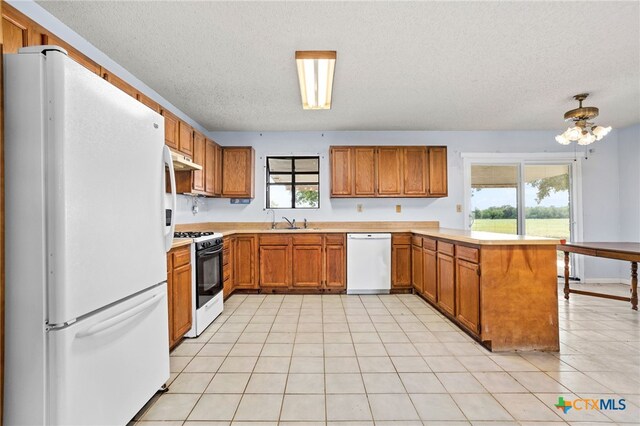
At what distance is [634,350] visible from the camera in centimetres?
228

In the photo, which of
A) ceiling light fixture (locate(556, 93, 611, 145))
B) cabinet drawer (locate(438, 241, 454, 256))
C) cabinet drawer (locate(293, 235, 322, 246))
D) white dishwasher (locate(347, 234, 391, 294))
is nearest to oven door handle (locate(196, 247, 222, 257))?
cabinet drawer (locate(293, 235, 322, 246))

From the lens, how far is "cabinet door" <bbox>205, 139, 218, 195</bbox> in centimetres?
369

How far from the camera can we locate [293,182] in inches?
181

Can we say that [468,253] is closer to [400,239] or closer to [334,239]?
[400,239]

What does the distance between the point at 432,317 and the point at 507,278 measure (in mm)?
1014

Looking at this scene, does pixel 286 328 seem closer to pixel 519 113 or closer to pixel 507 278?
pixel 507 278

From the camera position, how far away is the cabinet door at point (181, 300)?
7.30ft

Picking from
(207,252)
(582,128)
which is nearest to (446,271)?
(582,128)

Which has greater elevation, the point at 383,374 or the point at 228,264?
the point at 228,264

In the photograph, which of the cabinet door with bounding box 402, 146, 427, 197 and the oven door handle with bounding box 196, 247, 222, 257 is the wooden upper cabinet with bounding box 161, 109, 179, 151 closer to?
the oven door handle with bounding box 196, 247, 222, 257

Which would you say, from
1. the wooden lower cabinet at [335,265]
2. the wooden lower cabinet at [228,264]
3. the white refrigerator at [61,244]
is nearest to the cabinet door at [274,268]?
the wooden lower cabinet at [228,264]

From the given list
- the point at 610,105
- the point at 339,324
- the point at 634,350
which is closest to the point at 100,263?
the point at 339,324

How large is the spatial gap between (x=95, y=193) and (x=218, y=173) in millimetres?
3034

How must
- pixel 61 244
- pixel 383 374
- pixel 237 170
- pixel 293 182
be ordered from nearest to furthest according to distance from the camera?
1. pixel 61 244
2. pixel 383 374
3. pixel 237 170
4. pixel 293 182
